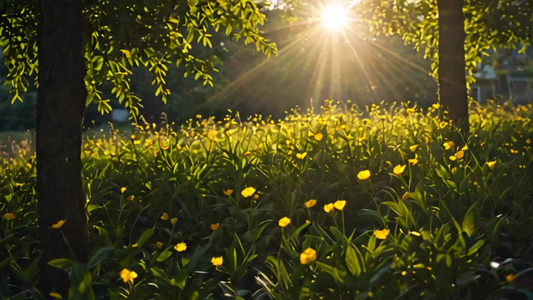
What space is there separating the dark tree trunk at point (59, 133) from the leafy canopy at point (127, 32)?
583 mm

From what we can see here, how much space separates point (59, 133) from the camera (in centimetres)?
424

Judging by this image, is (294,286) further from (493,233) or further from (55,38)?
(55,38)

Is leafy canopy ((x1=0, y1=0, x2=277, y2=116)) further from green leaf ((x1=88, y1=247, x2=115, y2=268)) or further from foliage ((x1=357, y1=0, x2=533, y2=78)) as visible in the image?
foliage ((x1=357, y1=0, x2=533, y2=78))

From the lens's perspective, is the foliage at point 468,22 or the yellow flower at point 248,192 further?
the foliage at point 468,22

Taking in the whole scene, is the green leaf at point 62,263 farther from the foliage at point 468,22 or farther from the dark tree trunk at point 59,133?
the foliage at point 468,22

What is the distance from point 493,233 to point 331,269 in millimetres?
1162

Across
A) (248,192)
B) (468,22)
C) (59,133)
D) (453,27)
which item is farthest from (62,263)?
(468,22)

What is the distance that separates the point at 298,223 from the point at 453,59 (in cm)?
460

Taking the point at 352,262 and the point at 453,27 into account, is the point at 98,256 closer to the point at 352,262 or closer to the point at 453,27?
the point at 352,262

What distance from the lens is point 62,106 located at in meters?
4.23

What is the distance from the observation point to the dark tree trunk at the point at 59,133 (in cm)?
421

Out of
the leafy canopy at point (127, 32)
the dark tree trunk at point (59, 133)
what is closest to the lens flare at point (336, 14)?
the leafy canopy at point (127, 32)

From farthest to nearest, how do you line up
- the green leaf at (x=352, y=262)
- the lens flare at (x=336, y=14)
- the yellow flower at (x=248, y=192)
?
the lens flare at (x=336, y=14) → the yellow flower at (x=248, y=192) → the green leaf at (x=352, y=262)

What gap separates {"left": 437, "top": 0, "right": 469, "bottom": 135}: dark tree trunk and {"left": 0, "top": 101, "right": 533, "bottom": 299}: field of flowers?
897mm
